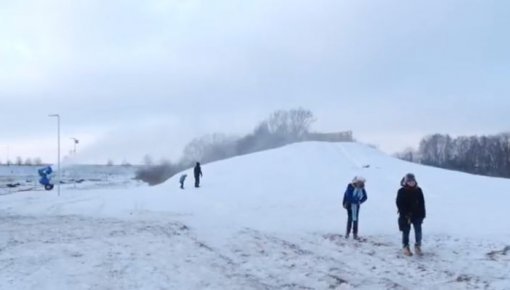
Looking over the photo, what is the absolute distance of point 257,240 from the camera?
15.5 m

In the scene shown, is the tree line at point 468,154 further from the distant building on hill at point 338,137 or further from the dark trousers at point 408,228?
the dark trousers at point 408,228

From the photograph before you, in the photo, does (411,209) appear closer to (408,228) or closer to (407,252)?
(408,228)

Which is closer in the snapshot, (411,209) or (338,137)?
(411,209)

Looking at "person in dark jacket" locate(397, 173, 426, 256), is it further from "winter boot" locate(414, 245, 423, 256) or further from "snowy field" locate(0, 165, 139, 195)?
"snowy field" locate(0, 165, 139, 195)

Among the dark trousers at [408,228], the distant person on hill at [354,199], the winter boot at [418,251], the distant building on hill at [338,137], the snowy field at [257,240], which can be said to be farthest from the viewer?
the distant building on hill at [338,137]

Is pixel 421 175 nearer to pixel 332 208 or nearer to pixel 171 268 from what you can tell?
pixel 332 208

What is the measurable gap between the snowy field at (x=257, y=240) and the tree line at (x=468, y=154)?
66546mm

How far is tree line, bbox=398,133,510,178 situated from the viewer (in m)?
98.3

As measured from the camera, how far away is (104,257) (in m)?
12.3

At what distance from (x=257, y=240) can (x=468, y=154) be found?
106753 mm

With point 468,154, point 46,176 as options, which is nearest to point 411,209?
point 46,176

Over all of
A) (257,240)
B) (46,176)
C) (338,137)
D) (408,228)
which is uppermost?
(338,137)

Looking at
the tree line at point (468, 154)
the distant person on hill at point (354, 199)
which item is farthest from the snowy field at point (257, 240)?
the tree line at point (468, 154)

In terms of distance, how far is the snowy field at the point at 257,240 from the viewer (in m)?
10.2
